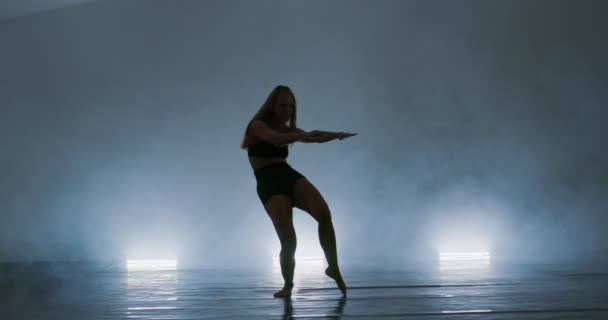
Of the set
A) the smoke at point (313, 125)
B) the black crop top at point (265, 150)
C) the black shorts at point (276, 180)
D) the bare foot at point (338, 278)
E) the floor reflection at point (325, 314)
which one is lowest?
the floor reflection at point (325, 314)

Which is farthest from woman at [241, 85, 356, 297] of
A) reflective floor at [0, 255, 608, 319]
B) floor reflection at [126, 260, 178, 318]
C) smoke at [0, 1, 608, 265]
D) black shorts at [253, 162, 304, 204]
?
smoke at [0, 1, 608, 265]

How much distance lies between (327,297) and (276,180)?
496 millimetres

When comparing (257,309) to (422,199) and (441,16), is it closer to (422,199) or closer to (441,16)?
(422,199)

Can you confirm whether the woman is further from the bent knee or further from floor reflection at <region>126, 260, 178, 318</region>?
floor reflection at <region>126, 260, 178, 318</region>

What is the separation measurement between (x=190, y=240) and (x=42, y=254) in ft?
4.68

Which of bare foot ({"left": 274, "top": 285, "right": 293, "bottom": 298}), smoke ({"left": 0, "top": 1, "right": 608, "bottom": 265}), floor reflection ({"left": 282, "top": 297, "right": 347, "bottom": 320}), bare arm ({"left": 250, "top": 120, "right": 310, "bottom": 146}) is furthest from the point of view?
smoke ({"left": 0, "top": 1, "right": 608, "bottom": 265})

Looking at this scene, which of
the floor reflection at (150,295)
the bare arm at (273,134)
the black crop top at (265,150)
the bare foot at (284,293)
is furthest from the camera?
the black crop top at (265,150)

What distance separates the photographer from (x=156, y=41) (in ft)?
20.7

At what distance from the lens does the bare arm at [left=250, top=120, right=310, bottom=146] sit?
2.31m

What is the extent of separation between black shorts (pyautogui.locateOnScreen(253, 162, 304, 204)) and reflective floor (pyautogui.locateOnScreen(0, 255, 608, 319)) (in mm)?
407

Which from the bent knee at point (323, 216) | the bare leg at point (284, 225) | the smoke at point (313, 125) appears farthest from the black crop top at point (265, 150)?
the smoke at point (313, 125)

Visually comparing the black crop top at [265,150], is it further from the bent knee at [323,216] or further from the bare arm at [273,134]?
the bent knee at [323,216]

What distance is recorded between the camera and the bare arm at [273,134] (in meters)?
2.31

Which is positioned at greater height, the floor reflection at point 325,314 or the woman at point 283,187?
the woman at point 283,187
